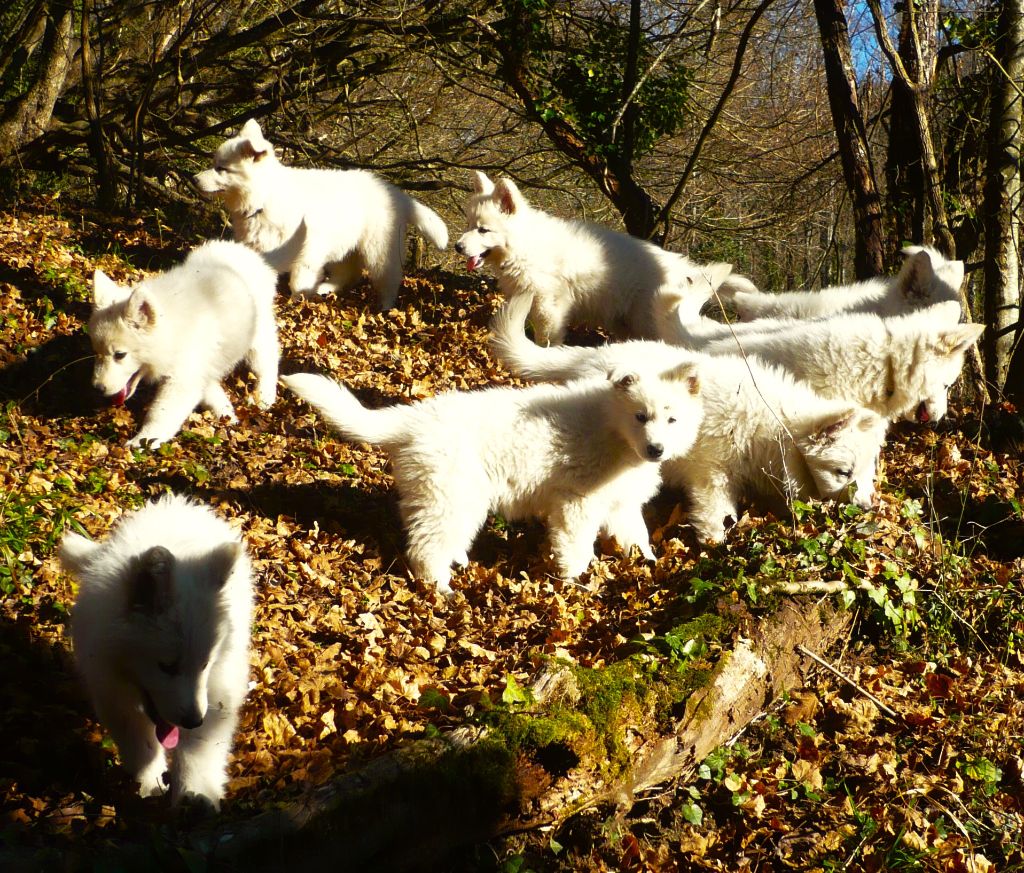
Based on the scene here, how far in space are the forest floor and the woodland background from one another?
2 cm

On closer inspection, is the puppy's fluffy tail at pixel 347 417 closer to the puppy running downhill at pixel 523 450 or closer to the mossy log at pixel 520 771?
the puppy running downhill at pixel 523 450

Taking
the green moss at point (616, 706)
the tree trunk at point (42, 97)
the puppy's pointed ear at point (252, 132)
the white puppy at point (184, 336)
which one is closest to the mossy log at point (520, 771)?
the green moss at point (616, 706)

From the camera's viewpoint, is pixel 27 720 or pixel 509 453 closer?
pixel 27 720

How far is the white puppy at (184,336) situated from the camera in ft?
20.6

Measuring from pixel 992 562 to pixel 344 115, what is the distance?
9008mm

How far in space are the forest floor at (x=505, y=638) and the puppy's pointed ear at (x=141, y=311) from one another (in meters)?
0.71

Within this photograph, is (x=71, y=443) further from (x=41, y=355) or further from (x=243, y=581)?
(x=243, y=581)

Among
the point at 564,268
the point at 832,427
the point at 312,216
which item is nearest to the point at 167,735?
the point at 832,427

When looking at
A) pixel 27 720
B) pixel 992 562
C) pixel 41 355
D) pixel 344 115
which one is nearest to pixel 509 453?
pixel 27 720

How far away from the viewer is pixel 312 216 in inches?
358

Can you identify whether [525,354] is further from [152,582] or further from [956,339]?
[152,582]

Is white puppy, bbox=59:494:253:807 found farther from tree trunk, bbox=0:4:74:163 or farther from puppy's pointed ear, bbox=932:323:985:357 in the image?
tree trunk, bbox=0:4:74:163

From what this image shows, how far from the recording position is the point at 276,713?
4.23 meters

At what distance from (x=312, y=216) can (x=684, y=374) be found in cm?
481
